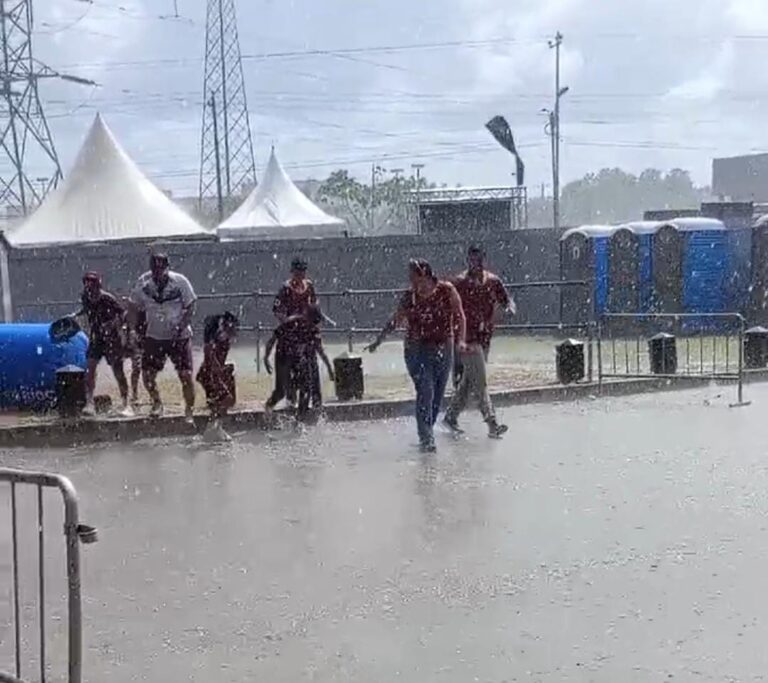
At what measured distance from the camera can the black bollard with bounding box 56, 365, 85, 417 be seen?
41.6 ft

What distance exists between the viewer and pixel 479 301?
1234cm

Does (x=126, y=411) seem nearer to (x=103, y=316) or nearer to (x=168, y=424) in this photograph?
(x=168, y=424)

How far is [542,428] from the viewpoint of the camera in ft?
42.8

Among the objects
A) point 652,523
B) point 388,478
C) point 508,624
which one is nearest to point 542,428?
point 388,478

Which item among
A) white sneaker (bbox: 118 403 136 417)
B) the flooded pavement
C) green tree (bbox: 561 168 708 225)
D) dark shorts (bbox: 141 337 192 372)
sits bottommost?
the flooded pavement

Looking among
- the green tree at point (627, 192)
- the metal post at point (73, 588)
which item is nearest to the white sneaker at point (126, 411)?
the metal post at point (73, 588)

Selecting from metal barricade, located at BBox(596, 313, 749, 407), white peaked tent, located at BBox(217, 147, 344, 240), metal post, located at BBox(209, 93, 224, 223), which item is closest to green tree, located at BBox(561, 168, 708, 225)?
metal post, located at BBox(209, 93, 224, 223)

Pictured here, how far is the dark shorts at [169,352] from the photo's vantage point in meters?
12.5

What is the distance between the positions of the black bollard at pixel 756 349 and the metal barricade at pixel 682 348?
0.74 feet

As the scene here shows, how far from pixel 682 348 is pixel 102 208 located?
42.4 ft

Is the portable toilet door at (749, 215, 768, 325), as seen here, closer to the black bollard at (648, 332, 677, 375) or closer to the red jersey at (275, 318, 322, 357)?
the black bollard at (648, 332, 677, 375)

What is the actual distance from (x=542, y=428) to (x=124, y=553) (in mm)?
6177

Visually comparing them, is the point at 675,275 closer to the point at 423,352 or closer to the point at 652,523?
the point at 423,352

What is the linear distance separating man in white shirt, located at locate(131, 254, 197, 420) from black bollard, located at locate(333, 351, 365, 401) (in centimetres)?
219
